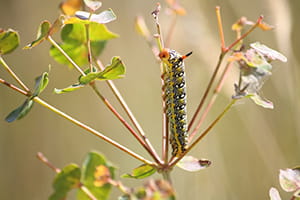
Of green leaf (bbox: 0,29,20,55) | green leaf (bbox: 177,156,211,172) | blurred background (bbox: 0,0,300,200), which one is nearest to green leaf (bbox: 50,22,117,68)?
green leaf (bbox: 0,29,20,55)

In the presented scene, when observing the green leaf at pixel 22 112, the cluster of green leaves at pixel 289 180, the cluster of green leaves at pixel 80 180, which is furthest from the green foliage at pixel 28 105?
the cluster of green leaves at pixel 289 180

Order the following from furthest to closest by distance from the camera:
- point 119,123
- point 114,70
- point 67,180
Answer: point 119,123 → point 67,180 → point 114,70

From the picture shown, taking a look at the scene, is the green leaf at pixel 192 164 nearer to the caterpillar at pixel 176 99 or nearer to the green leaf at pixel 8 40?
the caterpillar at pixel 176 99

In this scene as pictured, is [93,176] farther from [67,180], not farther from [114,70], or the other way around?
[114,70]

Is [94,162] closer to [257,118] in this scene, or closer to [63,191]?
[63,191]

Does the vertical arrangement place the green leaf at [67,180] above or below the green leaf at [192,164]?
above

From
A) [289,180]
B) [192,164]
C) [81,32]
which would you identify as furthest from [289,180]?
[81,32]

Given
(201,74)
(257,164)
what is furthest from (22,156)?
(257,164)
